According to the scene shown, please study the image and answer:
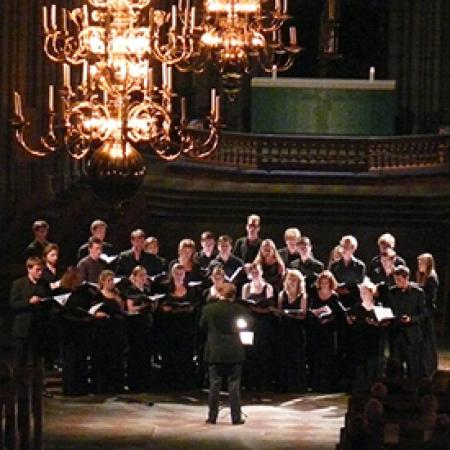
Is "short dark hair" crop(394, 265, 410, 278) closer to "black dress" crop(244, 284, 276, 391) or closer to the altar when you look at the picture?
"black dress" crop(244, 284, 276, 391)

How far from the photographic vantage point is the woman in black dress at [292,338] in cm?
1930

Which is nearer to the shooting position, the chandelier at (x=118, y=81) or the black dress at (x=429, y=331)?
the chandelier at (x=118, y=81)

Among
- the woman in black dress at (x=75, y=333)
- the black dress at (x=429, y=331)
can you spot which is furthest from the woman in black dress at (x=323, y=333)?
the woman in black dress at (x=75, y=333)

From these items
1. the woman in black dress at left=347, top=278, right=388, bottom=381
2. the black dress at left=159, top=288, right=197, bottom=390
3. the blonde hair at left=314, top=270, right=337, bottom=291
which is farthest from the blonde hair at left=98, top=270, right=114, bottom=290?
the woman in black dress at left=347, top=278, right=388, bottom=381

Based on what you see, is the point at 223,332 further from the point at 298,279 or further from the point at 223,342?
the point at 298,279

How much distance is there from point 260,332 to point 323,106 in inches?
420

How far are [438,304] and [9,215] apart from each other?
18.6ft

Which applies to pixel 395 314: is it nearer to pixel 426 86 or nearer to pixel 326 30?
pixel 326 30

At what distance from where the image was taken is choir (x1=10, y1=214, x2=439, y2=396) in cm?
1881

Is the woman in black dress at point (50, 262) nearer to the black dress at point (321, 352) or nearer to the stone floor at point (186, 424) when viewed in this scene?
the stone floor at point (186, 424)

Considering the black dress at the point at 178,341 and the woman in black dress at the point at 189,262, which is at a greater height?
the woman in black dress at the point at 189,262

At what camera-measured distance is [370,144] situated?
2922 centimetres

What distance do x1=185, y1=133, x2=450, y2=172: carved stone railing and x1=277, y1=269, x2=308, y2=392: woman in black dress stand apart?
975 cm

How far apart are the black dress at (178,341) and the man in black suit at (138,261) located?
3.91 ft
